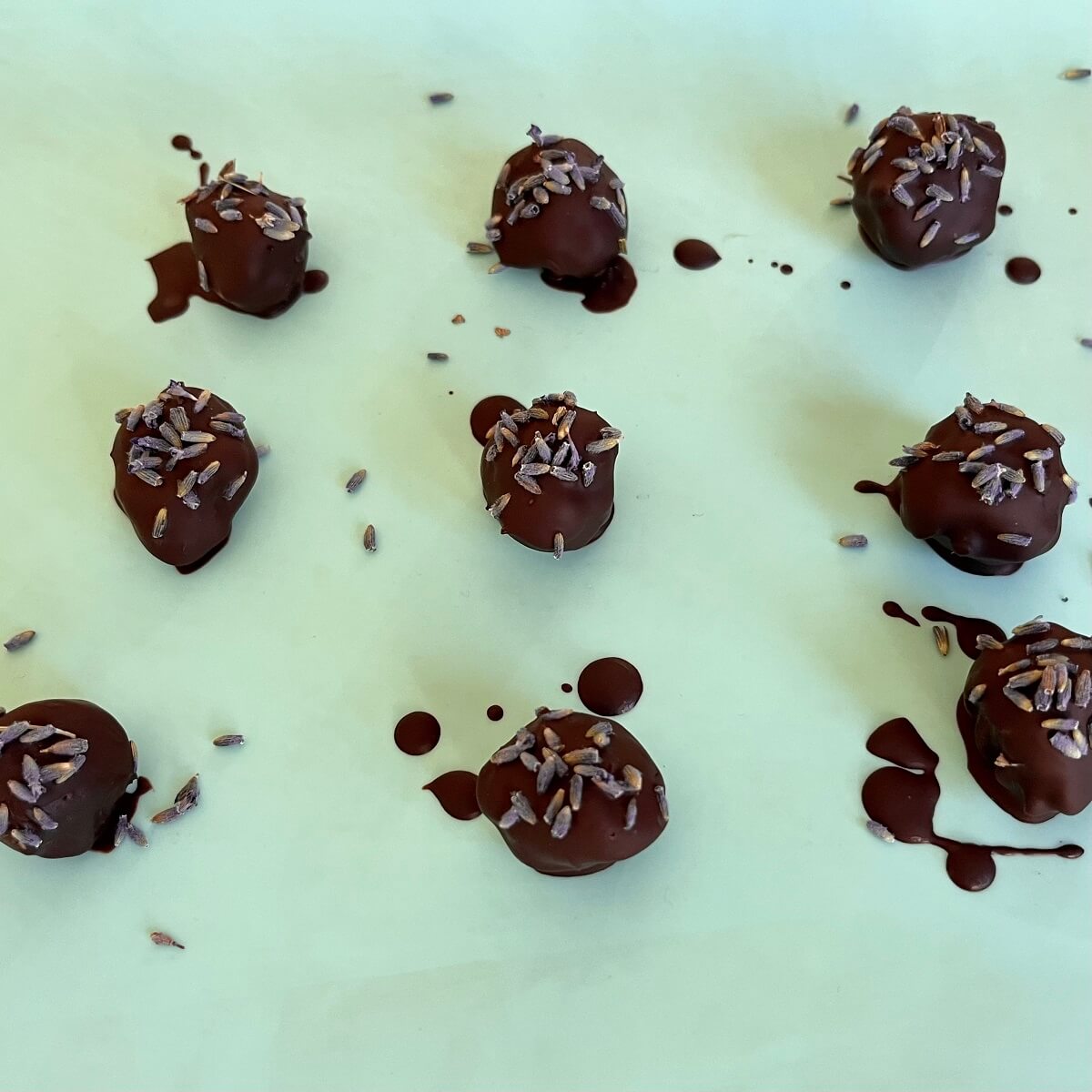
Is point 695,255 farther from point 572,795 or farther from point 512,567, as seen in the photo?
point 572,795

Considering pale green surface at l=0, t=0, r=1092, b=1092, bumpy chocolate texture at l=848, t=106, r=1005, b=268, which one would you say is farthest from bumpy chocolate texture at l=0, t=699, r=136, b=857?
bumpy chocolate texture at l=848, t=106, r=1005, b=268

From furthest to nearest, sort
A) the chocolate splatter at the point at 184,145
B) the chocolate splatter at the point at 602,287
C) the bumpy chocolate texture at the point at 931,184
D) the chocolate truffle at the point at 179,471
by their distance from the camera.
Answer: the chocolate splatter at the point at 184,145 < the chocolate splatter at the point at 602,287 < the bumpy chocolate texture at the point at 931,184 < the chocolate truffle at the point at 179,471

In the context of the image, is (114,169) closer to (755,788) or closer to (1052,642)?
(755,788)

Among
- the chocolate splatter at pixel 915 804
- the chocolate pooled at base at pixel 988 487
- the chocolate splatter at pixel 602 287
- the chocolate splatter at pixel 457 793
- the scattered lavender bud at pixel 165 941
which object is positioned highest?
the chocolate pooled at base at pixel 988 487

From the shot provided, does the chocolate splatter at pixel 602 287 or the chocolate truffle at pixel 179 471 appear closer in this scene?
the chocolate truffle at pixel 179 471

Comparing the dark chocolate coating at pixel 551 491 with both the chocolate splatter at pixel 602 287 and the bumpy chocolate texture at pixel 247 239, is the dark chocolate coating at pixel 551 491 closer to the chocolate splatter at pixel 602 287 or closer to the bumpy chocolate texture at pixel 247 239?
the chocolate splatter at pixel 602 287

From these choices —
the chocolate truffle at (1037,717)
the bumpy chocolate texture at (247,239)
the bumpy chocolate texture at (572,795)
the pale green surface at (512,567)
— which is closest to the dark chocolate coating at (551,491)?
the pale green surface at (512,567)

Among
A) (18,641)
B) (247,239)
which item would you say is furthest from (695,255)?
(18,641)
